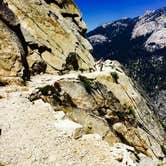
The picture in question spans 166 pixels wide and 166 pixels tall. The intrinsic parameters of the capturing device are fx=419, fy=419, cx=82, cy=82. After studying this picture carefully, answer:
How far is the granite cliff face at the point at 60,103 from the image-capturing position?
32.6 metres

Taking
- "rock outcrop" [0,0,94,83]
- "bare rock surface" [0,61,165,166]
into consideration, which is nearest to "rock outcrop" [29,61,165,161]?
"bare rock surface" [0,61,165,166]

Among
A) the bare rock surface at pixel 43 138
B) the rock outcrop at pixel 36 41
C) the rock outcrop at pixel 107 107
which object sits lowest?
the bare rock surface at pixel 43 138

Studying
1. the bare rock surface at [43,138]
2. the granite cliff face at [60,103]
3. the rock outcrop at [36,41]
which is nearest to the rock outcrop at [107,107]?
the granite cliff face at [60,103]

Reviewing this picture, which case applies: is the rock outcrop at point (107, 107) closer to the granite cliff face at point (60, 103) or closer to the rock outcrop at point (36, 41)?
the granite cliff face at point (60, 103)

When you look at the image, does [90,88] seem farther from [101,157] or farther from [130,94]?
[101,157]

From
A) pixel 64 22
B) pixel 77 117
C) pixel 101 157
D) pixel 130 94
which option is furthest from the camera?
pixel 64 22

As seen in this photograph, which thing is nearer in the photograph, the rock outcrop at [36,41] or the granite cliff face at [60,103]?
the granite cliff face at [60,103]

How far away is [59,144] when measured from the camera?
3291cm

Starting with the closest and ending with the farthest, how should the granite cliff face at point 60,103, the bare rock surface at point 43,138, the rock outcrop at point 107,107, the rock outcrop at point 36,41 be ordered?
the bare rock surface at point 43,138
the granite cliff face at point 60,103
the rock outcrop at point 107,107
the rock outcrop at point 36,41

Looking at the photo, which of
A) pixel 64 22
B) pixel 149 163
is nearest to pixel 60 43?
pixel 64 22

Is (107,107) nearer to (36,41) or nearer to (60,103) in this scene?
(60,103)

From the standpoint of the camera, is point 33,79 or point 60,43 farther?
point 60,43

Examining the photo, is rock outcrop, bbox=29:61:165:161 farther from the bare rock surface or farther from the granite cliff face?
the bare rock surface

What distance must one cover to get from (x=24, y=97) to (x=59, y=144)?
815cm
